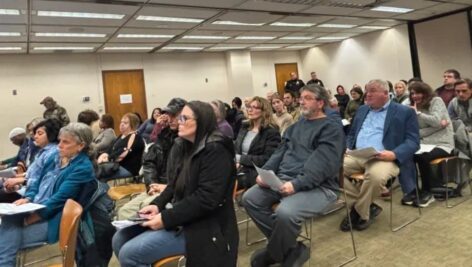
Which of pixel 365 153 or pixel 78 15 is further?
pixel 78 15

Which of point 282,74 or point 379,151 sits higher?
point 282,74

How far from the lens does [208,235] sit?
1748mm

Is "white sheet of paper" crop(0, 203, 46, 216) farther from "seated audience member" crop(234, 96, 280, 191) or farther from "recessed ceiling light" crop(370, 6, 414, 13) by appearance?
"recessed ceiling light" crop(370, 6, 414, 13)

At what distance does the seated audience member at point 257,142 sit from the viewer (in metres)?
3.08

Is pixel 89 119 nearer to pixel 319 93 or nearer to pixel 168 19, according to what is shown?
pixel 168 19

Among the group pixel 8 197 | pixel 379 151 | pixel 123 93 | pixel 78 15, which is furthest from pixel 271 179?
pixel 123 93

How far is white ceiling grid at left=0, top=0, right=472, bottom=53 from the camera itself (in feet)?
18.2

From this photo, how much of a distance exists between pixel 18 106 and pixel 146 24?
4.30 m

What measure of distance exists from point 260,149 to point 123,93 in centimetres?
764

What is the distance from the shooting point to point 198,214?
1.75m

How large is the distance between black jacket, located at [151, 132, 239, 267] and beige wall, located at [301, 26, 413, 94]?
9317 millimetres

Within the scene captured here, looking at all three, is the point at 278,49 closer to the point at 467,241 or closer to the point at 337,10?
the point at 337,10

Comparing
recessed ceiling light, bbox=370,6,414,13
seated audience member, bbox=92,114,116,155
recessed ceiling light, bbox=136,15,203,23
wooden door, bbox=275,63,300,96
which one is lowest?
seated audience member, bbox=92,114,116,155

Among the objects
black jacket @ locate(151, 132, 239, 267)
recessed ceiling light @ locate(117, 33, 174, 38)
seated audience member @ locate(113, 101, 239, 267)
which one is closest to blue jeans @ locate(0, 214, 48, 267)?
seated audience member @ locate(113, 101, 239, 267)
